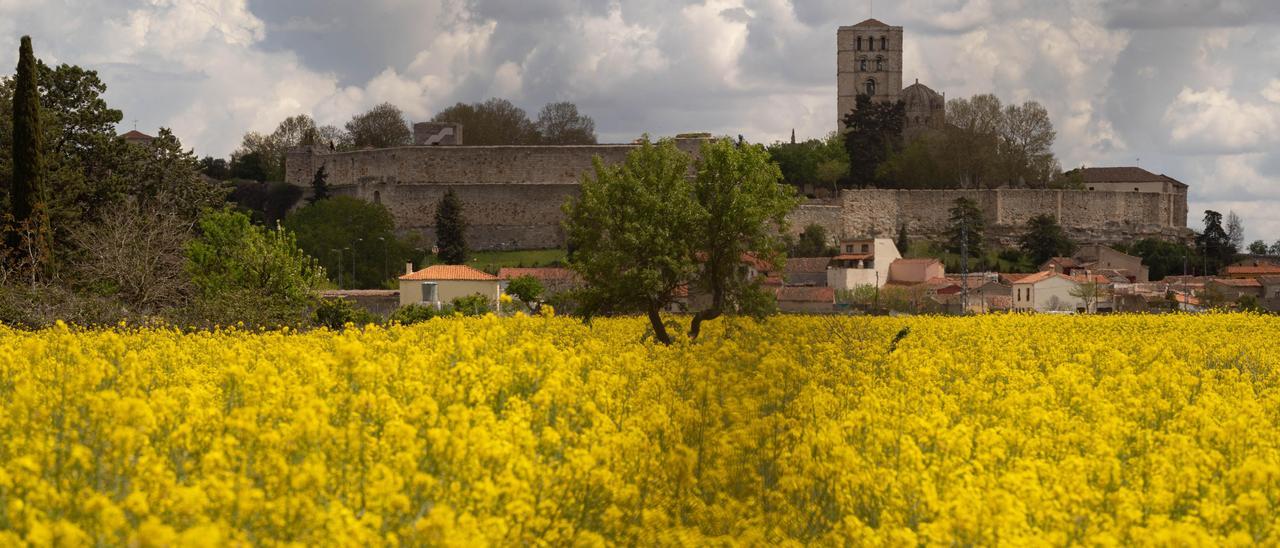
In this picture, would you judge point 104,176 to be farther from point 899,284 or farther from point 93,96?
point 899,284

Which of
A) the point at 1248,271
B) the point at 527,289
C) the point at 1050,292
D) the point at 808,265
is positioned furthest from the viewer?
the point at 1248,271

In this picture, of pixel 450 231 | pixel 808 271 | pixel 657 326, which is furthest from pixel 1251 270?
pixel 657 326

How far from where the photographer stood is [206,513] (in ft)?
22.9

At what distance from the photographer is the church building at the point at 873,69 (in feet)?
388

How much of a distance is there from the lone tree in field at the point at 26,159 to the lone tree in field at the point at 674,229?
39.2 feet

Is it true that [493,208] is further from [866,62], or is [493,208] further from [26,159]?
[26,159]

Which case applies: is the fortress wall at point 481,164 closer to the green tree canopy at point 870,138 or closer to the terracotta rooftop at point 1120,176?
the green tree canopy at point 870,138

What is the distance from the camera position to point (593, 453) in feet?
30.0

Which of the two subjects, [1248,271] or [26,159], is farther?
[1248,271]

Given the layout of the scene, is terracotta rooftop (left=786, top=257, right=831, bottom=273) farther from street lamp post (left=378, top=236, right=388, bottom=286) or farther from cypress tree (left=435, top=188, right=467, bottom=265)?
street lamp post (left=378, top=236, right=388, bottom=286)

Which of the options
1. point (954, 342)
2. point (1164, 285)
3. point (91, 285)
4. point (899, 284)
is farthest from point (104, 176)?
point (1164, 285)

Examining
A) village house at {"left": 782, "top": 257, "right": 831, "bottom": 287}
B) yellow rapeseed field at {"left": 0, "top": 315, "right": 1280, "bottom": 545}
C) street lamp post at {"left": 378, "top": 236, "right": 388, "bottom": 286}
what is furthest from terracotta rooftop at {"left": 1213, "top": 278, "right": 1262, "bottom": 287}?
yellow rapeseed field at {"left": 0, "top": 315, "right": 1280, "bottom": 545}

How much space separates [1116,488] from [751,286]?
19.1 metres

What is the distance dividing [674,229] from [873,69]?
95927 millimetres
